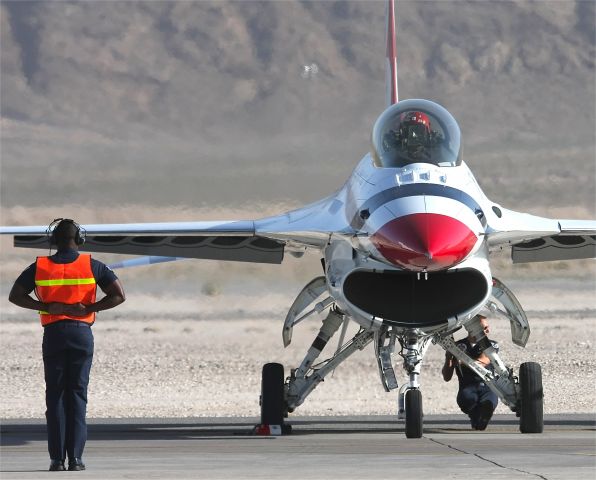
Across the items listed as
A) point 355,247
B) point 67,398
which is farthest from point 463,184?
point 67,398

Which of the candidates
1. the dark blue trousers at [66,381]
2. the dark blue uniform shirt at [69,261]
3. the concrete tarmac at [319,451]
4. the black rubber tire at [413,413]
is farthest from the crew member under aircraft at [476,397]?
the dark blue trousers at [66,381]

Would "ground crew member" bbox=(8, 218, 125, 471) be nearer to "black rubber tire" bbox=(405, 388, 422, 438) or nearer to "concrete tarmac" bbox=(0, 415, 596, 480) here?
"concrete tarmac" bbox=(0, 415, 596, 480)

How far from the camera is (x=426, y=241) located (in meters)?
12.1

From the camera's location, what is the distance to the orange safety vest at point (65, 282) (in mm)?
10273

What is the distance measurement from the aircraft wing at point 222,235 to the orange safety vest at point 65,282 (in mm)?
3773

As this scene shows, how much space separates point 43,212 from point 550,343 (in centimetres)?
1507

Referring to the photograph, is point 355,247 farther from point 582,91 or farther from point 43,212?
point 582,91

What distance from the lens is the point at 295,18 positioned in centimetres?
8319

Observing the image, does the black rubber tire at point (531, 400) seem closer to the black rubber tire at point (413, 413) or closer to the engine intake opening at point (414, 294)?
the black rubber tire at point (413, 413)

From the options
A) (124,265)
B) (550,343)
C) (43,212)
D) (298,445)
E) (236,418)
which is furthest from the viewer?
(43,212)

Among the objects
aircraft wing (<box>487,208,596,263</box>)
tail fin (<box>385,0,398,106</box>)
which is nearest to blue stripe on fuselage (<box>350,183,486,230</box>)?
aircraft wing (<box>487,208,596,263</box>)

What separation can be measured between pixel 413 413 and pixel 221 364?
15.5m

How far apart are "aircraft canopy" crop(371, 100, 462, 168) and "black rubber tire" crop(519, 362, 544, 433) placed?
231cm

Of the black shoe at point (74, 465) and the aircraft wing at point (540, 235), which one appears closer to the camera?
the black shoe at point (74, 465)
